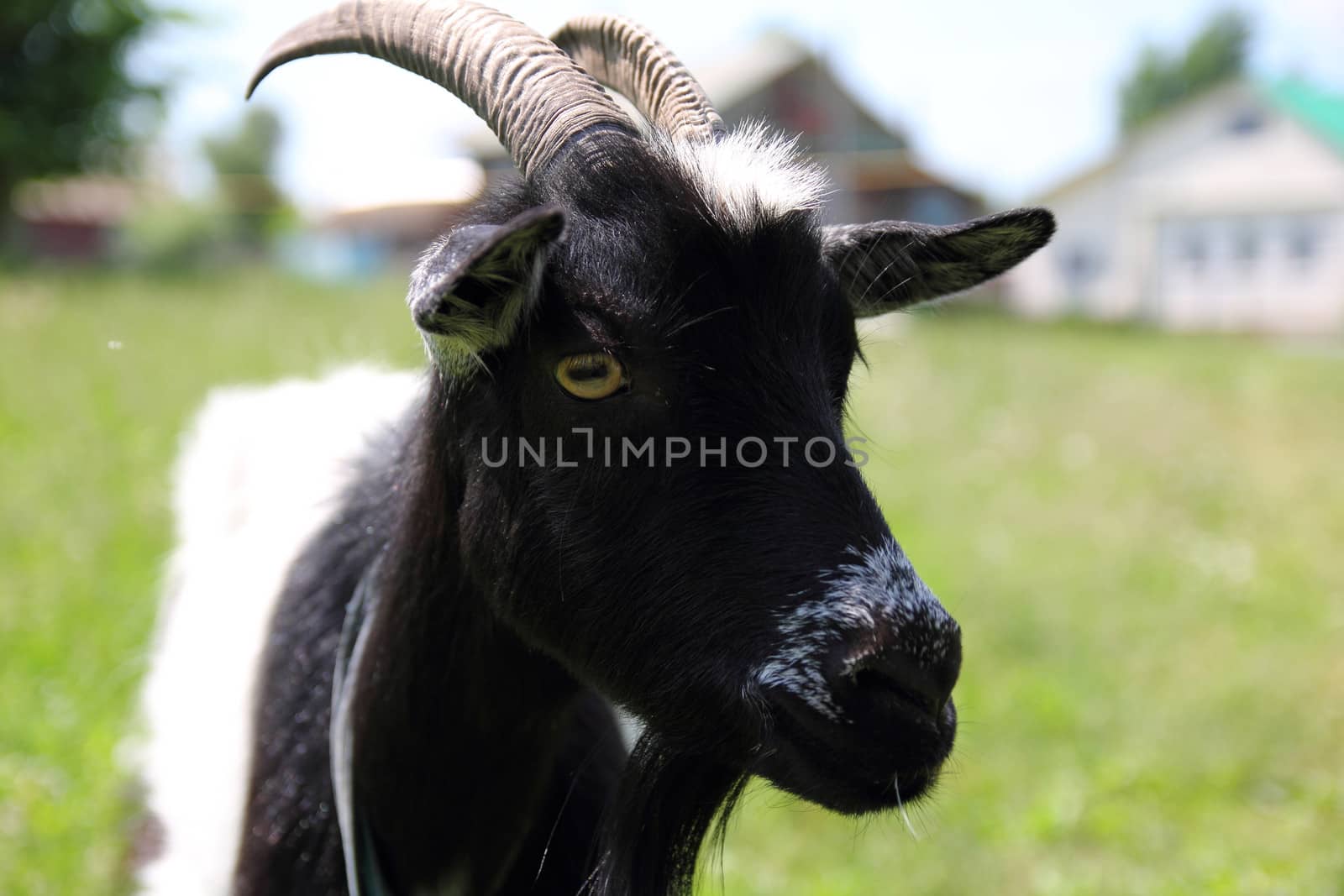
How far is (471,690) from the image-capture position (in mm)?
2047

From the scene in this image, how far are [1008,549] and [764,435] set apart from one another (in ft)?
18.7

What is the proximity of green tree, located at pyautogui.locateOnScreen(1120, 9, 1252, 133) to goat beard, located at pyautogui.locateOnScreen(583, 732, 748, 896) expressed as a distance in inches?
2932

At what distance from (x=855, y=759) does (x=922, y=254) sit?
41.4 inches

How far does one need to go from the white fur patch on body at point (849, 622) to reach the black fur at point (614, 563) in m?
0.03

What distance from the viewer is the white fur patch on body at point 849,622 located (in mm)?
1524

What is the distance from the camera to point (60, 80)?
52.8 feet

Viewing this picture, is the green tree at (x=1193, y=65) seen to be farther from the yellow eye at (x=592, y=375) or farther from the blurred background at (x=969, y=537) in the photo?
the yellow eye at (x=592, y=375)

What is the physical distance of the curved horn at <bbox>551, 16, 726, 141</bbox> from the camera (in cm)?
209

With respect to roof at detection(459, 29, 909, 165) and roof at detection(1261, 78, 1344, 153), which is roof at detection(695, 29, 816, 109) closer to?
roof at detection(459, 29, 909, 165)

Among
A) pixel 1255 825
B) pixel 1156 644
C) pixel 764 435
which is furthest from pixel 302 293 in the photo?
pixel 764 435

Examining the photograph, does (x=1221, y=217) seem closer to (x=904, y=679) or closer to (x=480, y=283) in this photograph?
(x=904, y=679)

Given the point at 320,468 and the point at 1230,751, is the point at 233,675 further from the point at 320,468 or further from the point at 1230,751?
the point at 1230,751

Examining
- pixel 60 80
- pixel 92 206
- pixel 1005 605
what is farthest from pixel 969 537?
pixel 92 206

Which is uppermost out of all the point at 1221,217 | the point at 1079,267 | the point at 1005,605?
the point at 1005,605
